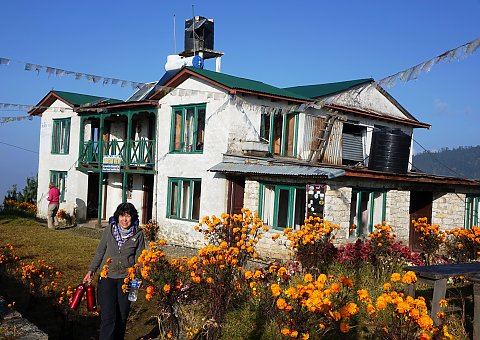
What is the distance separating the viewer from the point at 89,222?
23.7 metres

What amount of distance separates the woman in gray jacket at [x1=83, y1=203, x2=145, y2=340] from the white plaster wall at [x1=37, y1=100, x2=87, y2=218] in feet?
56.5

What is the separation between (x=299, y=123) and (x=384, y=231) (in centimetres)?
911

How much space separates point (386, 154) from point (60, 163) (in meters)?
15.3

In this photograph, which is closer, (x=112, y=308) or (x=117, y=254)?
(x=112, y=308)

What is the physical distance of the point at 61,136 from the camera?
82.4ft

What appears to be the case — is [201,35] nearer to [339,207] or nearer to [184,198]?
[184,198]

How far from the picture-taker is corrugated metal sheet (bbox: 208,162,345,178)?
504 inches

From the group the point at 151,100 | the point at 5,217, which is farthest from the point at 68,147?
the point at 151,100

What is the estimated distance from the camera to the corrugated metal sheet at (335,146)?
759 inches

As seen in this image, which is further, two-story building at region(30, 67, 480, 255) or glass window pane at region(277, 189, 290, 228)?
glass window pane at region(277, 189, 290, 228)

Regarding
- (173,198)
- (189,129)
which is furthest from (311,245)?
(173,198)

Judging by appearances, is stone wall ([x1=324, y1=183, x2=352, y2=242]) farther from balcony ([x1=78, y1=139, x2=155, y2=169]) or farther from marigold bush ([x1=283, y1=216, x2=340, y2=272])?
balcony ([x1=78, y1=139, x2=155, y2=169])

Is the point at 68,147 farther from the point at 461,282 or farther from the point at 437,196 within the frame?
the point at 461,282

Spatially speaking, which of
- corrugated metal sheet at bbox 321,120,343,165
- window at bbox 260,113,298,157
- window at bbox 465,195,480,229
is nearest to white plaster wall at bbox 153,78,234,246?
window at bbox 260,113,298,157
